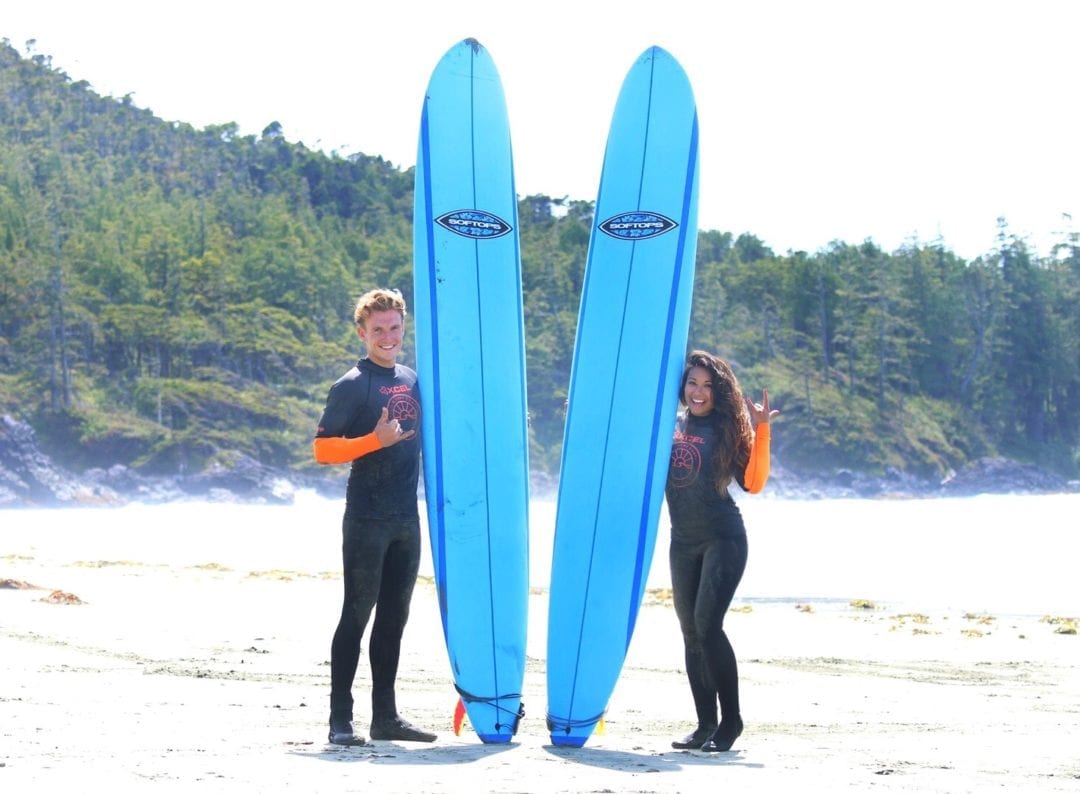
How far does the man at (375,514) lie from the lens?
4.26 metres

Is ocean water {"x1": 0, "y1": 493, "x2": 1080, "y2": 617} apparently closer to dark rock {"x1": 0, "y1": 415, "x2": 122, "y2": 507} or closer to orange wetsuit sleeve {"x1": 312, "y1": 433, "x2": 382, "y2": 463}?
dark rock {"x1": 0, "y1": 415, "x2": 122, "y2": 507}

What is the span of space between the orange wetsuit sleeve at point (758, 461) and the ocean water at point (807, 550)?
4.11 metres

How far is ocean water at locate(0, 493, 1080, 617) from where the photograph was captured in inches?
517

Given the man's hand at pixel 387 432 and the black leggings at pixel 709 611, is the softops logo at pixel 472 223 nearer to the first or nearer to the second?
the man's hand at pixel 387 432

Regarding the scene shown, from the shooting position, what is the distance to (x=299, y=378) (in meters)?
53.8

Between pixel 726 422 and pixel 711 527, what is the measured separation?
36 cm

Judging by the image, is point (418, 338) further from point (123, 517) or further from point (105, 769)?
point (123, 517)

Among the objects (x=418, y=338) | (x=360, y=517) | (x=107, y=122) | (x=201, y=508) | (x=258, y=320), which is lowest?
(x=201, y=508)

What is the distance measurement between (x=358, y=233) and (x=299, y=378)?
71.1 ft

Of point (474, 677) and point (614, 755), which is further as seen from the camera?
point (474, 677)

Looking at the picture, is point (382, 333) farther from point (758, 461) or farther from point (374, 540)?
point (758, 461)

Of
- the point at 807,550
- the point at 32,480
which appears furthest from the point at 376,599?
the point at 32,480

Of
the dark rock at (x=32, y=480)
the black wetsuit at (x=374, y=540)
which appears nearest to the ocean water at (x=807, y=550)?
the dark rock at (x=32, y=480)

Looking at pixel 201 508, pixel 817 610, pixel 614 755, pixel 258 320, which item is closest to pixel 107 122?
pixel 258 320
